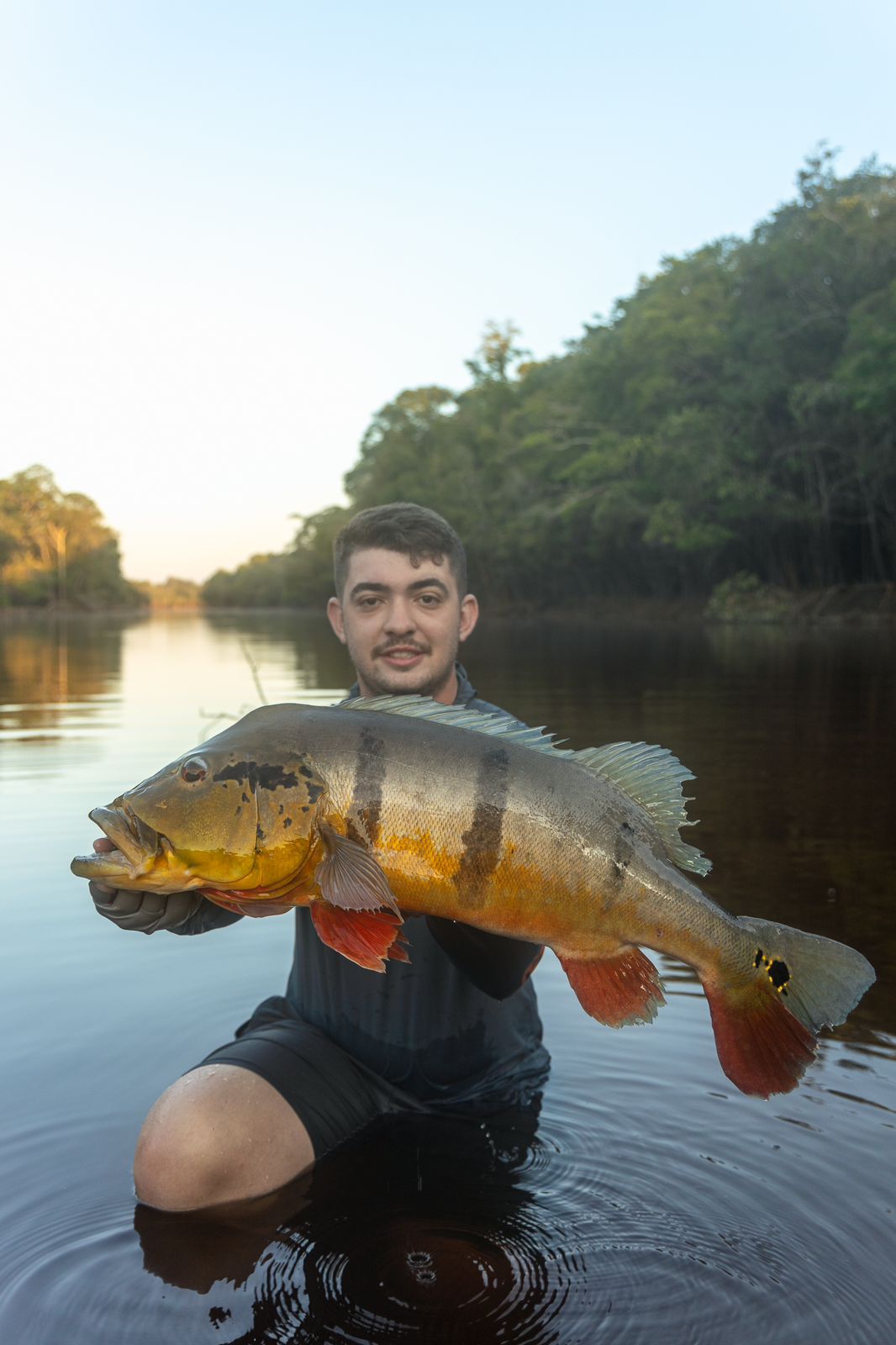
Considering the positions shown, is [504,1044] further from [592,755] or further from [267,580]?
[267,580]

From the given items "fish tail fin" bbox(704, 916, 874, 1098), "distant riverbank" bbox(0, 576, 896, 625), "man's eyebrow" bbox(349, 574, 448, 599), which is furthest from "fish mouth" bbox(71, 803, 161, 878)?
"distant riverbank" bbox(0, 576, 896, 625)

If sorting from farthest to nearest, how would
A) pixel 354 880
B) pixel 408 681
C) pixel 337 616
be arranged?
1. pixel 337 616
2. pixel 408 681
3. pixel 354 880

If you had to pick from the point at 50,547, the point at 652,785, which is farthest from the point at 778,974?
the point at 50,547

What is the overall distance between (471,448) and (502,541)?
15.6m

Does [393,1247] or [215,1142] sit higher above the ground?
[215,1142]

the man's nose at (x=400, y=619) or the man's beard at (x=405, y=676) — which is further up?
the man's nose at (x=400, y=619)

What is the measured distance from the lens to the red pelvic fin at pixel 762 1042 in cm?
260

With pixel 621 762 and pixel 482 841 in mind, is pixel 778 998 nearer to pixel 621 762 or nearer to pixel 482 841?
pixel 621 762

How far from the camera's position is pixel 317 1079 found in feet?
12.6

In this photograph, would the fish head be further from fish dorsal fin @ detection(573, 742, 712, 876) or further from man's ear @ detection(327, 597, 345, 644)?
man's ear @ detection(327, 597, 345, 644)

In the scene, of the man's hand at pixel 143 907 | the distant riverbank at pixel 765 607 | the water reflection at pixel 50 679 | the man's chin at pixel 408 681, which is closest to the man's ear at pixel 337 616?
the man's chin at pixel 408 681

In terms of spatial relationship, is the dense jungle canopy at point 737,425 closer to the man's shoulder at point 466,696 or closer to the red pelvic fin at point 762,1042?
the man's shoulder at point 466,696

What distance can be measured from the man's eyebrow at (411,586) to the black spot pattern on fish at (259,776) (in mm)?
1546

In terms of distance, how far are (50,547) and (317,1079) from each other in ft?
408
